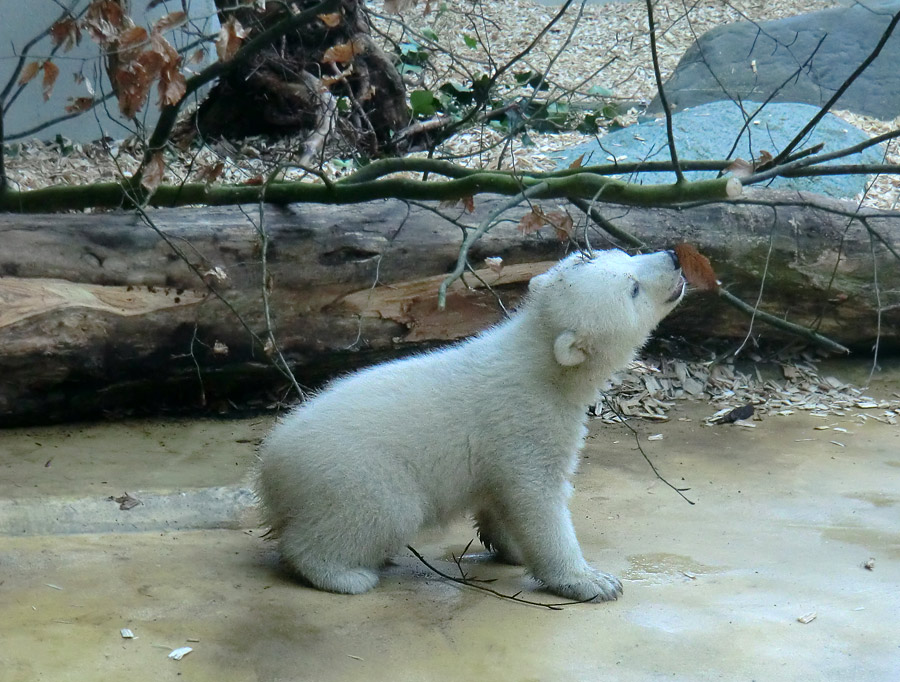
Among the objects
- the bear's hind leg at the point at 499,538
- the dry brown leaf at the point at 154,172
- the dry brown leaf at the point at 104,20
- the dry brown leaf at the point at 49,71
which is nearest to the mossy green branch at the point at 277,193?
the dry brown leaf at the point at 154,172

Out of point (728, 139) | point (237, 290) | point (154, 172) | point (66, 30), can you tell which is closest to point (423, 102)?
point (728, 139)

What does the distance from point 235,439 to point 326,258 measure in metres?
1.18

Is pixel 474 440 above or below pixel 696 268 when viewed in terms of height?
below

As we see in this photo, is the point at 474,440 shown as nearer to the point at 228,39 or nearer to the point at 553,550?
the point at 553,550

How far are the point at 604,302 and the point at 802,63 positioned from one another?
30.7 feet

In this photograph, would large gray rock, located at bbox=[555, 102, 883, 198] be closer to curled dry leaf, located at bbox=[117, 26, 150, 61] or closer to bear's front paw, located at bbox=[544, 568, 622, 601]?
bear's front paw, located at bbox=[544, 568, 622, 601]

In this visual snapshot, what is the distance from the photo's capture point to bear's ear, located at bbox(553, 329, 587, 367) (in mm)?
3729

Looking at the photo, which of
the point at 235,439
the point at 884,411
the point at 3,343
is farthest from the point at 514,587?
the point at 884,411

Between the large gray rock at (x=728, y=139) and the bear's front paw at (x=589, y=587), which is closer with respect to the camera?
the bear's front paw at (x=589, y=587)

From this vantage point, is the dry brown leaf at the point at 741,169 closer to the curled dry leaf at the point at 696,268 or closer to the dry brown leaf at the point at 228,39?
the curled dry leaf at the point at 696,268

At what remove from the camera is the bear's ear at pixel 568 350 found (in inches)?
147

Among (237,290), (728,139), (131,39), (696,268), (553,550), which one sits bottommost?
(553,550)

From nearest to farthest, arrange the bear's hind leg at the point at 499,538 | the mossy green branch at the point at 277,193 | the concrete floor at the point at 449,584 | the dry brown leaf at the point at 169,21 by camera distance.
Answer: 1. the concrete floor at the point at 449,584
2. the dry brown leaf at the point at 169,21
3. the bear's hind leg at the point at 499,538
4. the mossy green branch at the point at 277,193

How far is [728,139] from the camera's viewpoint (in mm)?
9039
